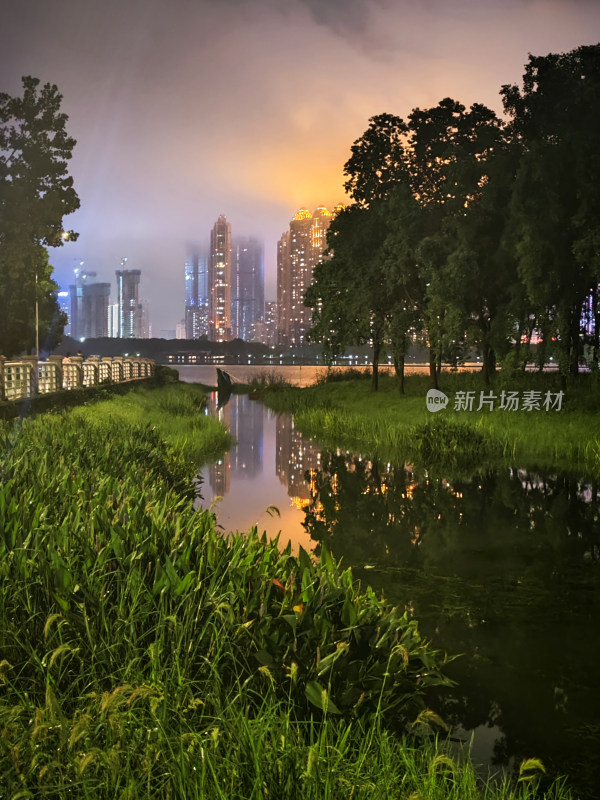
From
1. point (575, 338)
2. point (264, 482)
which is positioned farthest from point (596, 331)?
point (264, 482)

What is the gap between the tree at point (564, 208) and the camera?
22.5 m

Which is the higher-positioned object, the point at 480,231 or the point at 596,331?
the point at 480,231

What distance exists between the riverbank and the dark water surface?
608 mm

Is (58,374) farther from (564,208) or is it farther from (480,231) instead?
(564,208)

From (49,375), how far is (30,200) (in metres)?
15.8

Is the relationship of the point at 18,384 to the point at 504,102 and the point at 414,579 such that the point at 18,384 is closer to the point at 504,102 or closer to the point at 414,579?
the point at 414,579

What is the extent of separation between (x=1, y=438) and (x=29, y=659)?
8656 millimetres

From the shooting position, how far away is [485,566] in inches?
378

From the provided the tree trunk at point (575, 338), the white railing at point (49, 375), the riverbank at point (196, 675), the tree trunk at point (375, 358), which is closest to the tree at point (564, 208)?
the tree trunk at point (575, 338)

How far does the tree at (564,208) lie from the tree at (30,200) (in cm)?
2307

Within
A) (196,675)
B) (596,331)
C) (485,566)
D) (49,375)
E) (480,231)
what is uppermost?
(480,231)

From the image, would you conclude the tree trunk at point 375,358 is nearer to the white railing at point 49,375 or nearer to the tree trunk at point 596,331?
the tree trunk at point 596,331

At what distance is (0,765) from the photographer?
3.63 m

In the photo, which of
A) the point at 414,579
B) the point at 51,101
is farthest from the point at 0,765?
the point at 51,101
